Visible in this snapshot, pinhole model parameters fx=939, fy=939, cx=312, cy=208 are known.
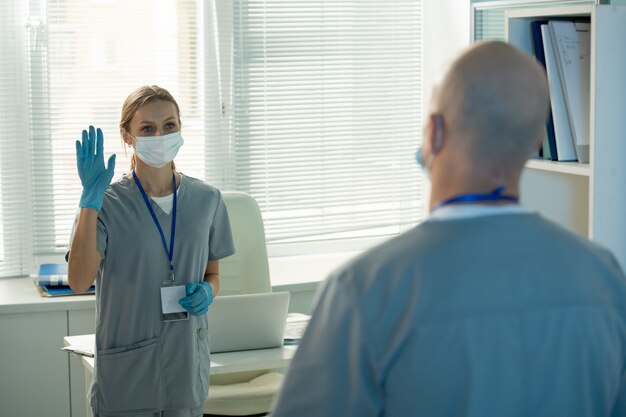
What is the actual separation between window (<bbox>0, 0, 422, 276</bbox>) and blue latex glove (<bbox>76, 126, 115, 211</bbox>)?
1.43 meters

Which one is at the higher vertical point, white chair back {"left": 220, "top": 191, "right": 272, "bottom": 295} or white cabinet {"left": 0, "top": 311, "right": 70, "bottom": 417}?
white chair back {"left": 220, "top": 191, "right": 272, "bottom": 295}

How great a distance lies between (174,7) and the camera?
397 cm

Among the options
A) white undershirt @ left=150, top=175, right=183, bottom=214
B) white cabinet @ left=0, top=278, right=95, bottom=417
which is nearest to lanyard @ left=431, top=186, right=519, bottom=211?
white undershirt @ left=150, top=175, right=183, bottom=214

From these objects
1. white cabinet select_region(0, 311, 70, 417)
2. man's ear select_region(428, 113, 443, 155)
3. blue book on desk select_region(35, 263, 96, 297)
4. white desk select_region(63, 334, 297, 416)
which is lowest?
white cabinet select_region(0, 311, 70, 417)

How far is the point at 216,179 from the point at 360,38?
940mm

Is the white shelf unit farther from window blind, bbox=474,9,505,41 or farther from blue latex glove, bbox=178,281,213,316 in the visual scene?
window blind, bbox=474,9,505,41

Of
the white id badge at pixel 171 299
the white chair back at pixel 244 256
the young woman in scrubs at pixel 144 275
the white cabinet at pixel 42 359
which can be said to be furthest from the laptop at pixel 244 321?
the white cabinet at pixel 42 359

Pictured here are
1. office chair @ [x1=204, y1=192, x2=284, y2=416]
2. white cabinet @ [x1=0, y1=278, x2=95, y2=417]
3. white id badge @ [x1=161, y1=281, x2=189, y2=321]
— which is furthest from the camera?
white cabinet @ [x1=0, y1=278, x2=95, y2=417]

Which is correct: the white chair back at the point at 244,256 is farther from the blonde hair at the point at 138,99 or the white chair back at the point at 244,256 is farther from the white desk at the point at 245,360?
the blonde hair at the point at 138,99

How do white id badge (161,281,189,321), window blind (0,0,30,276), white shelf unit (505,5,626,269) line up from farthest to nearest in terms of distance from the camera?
window blind (0,0,30,276), white id badge (161,281,189,321), white shelf unit (505,5,626,269)

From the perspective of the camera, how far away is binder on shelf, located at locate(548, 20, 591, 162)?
7.55 feet

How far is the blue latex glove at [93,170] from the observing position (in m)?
2.38

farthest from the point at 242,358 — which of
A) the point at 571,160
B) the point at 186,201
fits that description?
the point at 571,160

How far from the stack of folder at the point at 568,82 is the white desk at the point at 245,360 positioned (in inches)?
37.5
